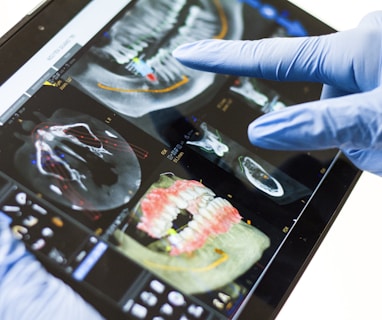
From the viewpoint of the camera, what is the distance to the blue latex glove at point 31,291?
2.11 feet

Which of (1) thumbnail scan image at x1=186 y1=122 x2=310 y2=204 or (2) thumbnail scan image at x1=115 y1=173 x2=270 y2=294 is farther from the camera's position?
(1) thumbnail scan image at x1=186 y1=122 x2=310 y2=204

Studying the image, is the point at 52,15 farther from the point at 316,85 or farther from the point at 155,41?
the point at 316,85

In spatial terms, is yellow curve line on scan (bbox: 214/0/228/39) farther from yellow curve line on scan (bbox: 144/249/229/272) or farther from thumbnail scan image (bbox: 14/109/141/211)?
yellow curve line on scan (bbox: 144/249/229/272)

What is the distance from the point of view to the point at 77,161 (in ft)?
2.44

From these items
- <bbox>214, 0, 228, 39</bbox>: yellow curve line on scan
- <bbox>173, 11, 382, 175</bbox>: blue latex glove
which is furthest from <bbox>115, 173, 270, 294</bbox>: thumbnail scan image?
<bbox>214, 0, 228, 39</bbox>: yellow curve line on scan

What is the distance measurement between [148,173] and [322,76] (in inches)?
12.4

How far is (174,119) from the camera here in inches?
33.1

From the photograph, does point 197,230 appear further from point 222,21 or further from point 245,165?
point 222,21

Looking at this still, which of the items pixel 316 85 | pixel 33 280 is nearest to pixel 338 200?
pixel 316 85

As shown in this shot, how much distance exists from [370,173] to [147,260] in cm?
45

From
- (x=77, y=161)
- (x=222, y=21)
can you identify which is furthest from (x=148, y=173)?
(x=222, y=21)

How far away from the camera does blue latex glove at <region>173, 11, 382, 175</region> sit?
27.0 inches

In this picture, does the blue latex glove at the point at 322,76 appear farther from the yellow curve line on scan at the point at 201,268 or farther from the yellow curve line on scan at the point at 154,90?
the yellow curve line on scan at the point at 201,268

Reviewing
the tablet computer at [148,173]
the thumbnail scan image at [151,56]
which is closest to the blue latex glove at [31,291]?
the tablet computer at [148,173]
